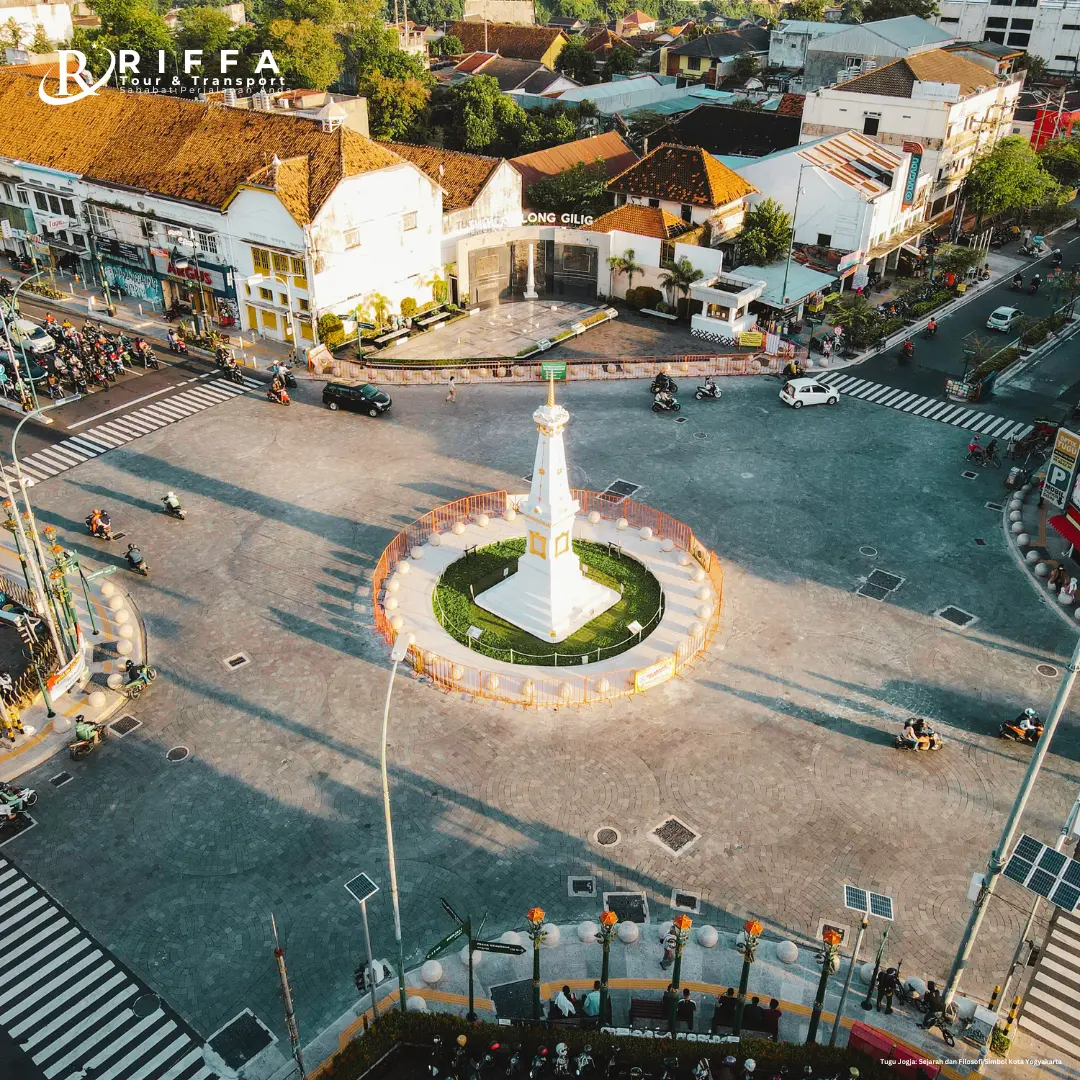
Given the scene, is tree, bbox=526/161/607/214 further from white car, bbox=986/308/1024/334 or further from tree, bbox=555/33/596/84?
tree, bbox=555/33/596/84

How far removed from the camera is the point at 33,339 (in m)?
62.2

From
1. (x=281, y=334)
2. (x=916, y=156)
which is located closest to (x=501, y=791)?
(x=281, y=334)

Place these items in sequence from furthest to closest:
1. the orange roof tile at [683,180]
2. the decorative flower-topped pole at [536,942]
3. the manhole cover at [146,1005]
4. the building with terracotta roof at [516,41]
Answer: the building with terracotta roof at [516,41] → the orange roof tile at [683,180] → the manhole cover at [146,1005] → the decorative flower-topped pole at [536,942]

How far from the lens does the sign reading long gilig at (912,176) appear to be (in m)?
78.5

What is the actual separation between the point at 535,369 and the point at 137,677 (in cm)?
3323

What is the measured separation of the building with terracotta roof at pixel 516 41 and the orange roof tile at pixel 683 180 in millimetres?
90751

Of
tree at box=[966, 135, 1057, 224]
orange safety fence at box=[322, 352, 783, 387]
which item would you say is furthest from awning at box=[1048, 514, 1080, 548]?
tree at box=[966, 135, 1057, 224]

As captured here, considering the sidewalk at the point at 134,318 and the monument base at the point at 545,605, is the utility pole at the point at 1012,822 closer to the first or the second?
the monument base at the point at 545,605

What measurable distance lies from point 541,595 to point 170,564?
56.0ft

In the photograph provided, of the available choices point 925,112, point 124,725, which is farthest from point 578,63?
point 124,725

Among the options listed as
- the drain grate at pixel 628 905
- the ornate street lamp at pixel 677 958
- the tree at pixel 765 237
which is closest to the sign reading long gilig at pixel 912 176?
the tree at pixel 765 237

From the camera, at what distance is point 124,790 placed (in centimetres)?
3347

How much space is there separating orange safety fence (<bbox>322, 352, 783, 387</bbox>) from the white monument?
A: 21759 millimetres

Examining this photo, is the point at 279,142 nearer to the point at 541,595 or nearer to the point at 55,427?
the point at 55,427
